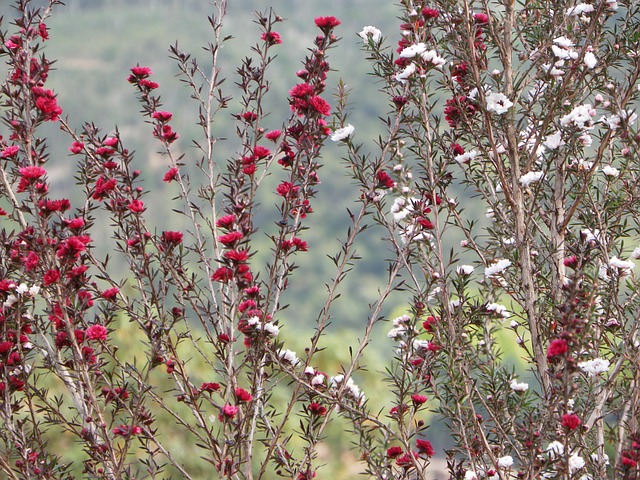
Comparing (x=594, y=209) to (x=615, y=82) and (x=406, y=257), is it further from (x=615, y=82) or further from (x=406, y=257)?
(x=406, y=257)

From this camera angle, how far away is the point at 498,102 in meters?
2.90

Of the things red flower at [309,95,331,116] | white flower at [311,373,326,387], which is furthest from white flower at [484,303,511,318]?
red flower at [309,95,331,116]

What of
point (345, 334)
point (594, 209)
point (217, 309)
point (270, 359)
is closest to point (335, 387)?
point (270, 359)

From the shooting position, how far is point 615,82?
9.94ft

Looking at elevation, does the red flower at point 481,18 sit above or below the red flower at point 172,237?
above

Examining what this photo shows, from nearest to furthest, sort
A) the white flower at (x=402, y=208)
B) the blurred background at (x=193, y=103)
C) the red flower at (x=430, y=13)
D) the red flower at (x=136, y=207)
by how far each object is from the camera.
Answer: the red flower at (x=136, y=207), the red flower at (x=430, y=13), the white flower at (x=402, y=208), the blurred background at (x=193, y=103)

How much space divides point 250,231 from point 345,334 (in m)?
11.6

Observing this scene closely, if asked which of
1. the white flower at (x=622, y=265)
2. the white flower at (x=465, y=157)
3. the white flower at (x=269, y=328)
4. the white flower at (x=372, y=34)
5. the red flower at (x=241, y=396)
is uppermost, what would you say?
the white flower at (x=372, y=34)

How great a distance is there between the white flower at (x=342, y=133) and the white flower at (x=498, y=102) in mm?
571

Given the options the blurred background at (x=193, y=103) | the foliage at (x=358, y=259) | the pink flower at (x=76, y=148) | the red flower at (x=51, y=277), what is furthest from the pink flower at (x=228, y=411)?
the blurred background at (x=193, y=103)

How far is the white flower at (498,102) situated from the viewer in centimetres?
286

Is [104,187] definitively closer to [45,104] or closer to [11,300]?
[45,104]

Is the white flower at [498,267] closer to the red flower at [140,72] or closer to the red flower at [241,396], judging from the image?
the red flower at [241,396]

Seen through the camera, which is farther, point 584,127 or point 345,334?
A: point 345,334
